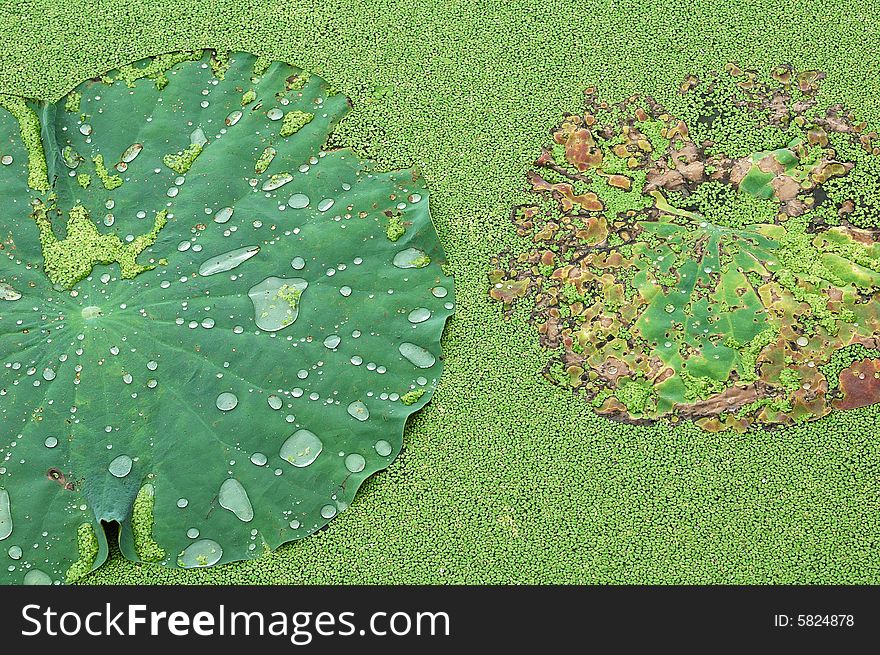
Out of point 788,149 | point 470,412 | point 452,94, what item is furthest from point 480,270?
point 788,149

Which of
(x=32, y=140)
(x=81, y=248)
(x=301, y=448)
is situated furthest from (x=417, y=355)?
(x=32, y=140)

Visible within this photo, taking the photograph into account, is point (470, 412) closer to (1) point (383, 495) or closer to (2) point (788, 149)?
(1) point (383, 495)

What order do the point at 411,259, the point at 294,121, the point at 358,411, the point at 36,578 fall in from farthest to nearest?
the point at 294,121, the point at 411,259, the point at 358,411, the point at 36,578

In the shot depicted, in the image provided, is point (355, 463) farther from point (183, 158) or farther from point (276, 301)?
point (183, 158)

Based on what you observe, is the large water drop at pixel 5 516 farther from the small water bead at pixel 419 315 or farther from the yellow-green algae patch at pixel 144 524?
the small water bead at pixel 419 315

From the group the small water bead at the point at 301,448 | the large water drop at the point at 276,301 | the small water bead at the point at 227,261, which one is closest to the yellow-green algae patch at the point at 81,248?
the small water bead at the point at 227,261
